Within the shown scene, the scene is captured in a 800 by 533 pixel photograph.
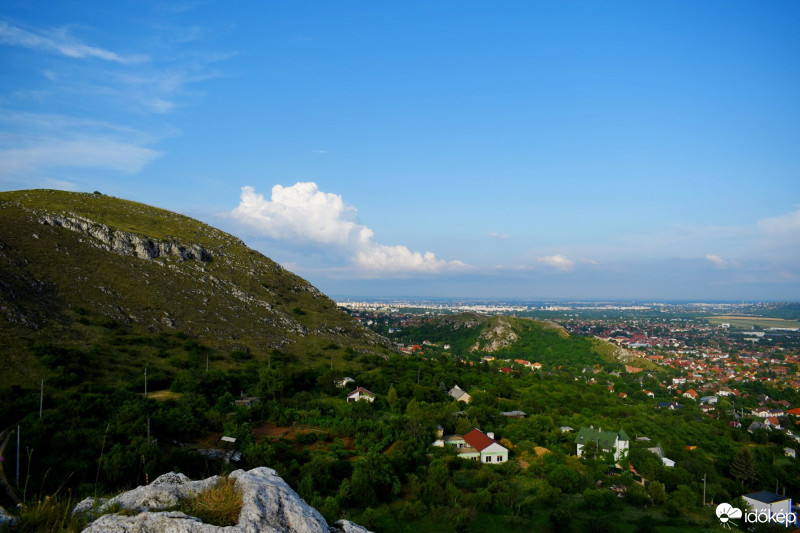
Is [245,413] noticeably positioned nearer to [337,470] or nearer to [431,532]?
[337,470]

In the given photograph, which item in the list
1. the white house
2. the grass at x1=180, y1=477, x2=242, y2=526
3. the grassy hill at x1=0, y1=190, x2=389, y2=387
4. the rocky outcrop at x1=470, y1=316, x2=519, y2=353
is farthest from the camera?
the rocky outcrop at x1=470, y1=316, x2=519, y2=353

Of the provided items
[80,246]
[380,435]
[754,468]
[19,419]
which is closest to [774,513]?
[754,468]

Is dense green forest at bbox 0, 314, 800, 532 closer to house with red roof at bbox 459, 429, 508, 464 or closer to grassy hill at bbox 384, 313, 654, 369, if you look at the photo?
house with red roof at bbox 459, 429, 508, 464

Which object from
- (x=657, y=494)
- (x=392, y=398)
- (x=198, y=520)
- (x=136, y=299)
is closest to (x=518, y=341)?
(x=392, y=398)

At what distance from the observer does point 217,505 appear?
425 centimetres

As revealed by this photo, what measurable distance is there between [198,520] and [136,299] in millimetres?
44097

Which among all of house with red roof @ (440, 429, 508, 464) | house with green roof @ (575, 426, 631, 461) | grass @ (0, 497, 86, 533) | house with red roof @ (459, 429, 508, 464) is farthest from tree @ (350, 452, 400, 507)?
grass @ (0, 497, 86, 533)

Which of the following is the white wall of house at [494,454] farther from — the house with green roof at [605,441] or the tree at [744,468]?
the tree at [744,468]

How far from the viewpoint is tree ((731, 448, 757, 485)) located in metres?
28.1

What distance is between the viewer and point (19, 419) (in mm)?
21453

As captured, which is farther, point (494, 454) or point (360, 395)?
point (360, 395)

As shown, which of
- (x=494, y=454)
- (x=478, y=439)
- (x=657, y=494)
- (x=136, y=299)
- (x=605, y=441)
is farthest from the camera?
(x=136, y=299)

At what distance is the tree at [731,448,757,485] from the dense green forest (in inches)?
3.3

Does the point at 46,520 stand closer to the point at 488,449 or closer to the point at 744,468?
the point at 488,449
